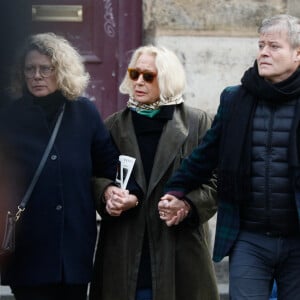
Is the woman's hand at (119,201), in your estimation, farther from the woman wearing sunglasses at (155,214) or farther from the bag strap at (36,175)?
the bag strap at (36,175)

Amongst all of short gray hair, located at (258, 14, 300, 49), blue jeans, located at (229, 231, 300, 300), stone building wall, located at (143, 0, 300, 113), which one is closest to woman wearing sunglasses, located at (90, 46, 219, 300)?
blue jeans, located at (229, 231, 300, 300)

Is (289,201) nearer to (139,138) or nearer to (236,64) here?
(139,138)

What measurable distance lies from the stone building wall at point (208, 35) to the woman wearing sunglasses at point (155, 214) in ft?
6.69

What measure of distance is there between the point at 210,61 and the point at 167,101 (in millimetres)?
2163

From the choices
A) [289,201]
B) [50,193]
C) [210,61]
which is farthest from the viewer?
[210,61]

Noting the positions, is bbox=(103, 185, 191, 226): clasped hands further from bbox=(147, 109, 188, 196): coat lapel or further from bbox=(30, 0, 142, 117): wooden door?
bbox=(30, 0, 142, 117): wooden door

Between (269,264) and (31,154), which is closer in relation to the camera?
(269,264)

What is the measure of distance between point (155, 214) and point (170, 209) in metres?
0.22

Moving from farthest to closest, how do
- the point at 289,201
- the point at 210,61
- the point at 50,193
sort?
1. the point at 210,61
2. the point at 50,193
3. the point at 289,201

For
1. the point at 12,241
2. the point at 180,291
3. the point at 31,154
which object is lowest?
the point at 180,291

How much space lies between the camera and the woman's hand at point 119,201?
17.2 ft

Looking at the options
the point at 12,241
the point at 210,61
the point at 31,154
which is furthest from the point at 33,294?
the point at 210,61

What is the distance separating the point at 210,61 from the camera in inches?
296

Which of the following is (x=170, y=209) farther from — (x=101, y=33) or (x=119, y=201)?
(x=101, y=33)
